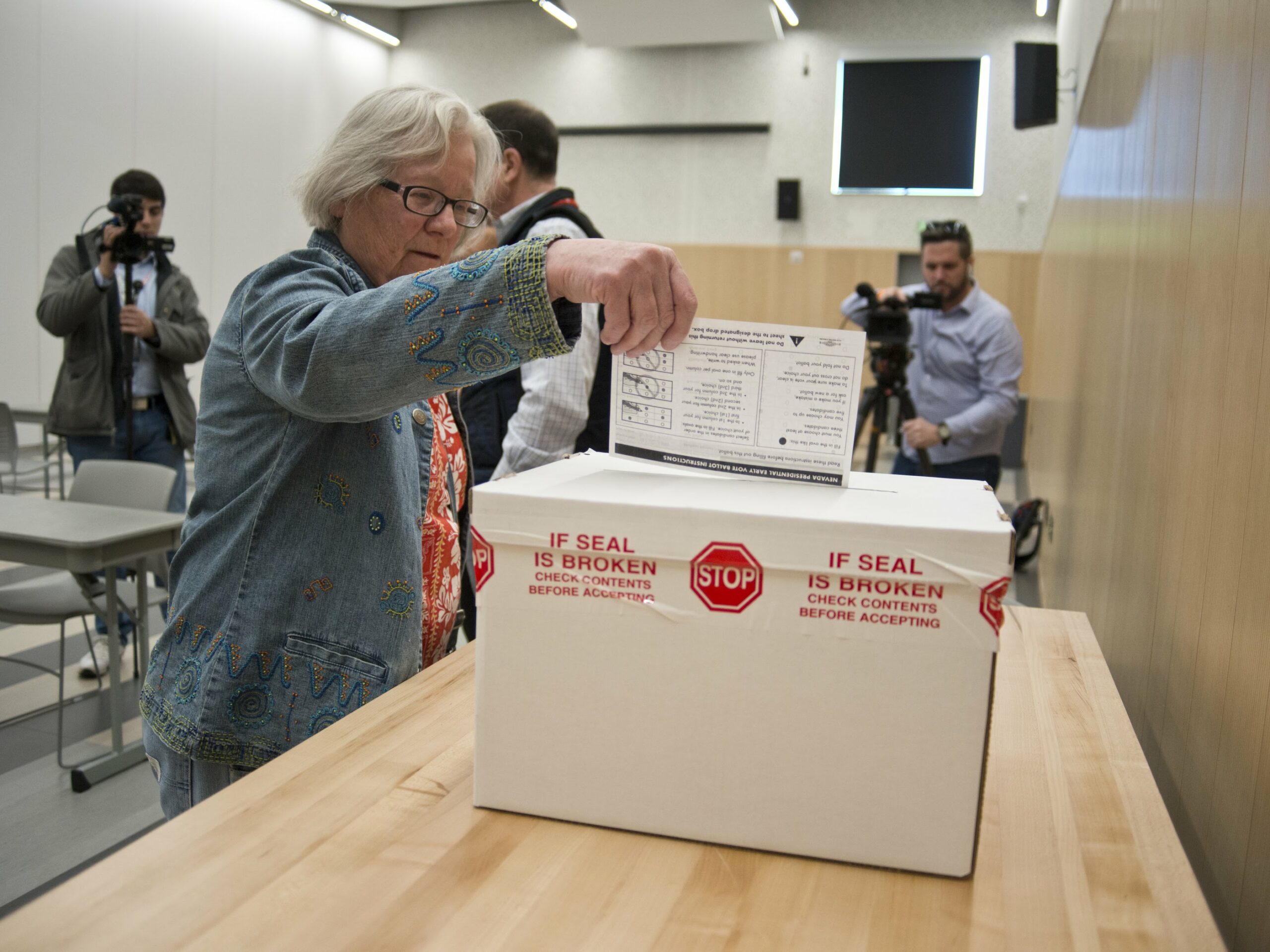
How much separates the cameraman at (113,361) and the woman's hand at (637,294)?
2.85 meters

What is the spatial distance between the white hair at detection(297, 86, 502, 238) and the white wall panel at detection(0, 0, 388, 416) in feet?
20.3

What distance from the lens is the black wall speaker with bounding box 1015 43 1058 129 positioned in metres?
4.51

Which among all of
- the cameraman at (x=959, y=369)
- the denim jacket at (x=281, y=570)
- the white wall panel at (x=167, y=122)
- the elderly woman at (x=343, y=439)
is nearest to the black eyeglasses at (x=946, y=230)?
the cameraman at (x=959, y=369)

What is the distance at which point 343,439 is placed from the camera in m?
0.99

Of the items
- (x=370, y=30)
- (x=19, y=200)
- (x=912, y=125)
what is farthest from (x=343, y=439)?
(x=370, y=30)

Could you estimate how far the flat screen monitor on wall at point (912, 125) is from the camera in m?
8.79

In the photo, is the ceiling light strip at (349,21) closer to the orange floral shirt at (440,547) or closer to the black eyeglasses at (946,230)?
the black eyeglasses at (946,230)

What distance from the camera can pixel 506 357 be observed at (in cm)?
81

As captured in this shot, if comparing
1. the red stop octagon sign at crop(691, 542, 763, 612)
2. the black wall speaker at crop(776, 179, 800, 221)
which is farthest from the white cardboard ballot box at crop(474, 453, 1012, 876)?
the black wall speaker at crop(776, 179, 800, 221)

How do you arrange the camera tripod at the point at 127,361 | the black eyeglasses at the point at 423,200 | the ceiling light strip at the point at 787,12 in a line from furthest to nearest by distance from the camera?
the ceiling light strip at the point at 787,12
the camera tripod at the point at 127,361
the black eyeglasses at the point at 423,200

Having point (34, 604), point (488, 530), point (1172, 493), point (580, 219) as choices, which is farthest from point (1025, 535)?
point (488, 530)

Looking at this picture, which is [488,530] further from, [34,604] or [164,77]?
[164,77]

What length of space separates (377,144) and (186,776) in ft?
2.33

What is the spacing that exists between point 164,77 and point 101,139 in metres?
0.85
